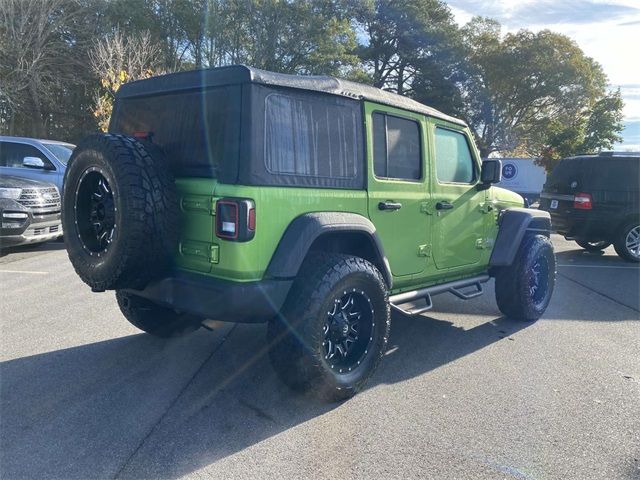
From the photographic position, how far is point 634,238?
30.5 feet

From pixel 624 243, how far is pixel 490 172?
5854 mm

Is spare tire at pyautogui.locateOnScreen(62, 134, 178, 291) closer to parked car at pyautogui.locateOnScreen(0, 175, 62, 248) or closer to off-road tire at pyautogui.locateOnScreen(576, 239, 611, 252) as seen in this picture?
parked car at pyautogui.locateOnScreen(0, 175, 62, 248)

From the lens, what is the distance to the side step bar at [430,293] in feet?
13.3

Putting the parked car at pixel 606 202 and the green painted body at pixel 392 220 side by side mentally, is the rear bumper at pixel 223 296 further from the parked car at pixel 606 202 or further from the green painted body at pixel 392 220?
the parked car at pixel 606 202

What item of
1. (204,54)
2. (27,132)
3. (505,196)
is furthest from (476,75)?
(505,196)

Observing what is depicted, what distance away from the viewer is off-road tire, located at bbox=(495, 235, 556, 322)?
206 inches

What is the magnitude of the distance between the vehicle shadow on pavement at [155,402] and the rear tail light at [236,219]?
3.84 feet

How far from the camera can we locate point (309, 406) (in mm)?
3410

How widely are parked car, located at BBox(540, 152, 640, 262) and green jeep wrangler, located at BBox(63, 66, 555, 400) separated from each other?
6388 millimetres

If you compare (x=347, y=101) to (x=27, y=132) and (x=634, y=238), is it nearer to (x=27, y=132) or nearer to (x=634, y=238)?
(x=634, y=238)

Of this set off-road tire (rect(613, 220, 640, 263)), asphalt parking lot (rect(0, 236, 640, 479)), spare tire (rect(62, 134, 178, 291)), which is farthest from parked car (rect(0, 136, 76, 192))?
off-road tire (rect(613, 220, 640, 263))

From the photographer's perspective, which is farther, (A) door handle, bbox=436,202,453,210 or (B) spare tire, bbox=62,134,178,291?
(A) door handle, bbox=436,202,453,210

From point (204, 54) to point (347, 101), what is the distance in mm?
26196

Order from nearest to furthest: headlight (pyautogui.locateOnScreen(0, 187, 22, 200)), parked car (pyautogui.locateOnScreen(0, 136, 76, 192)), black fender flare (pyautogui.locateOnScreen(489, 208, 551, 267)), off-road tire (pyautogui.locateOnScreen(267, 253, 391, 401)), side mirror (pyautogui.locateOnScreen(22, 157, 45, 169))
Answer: off-road tire (pyautogui.locateOnScreen(267, 253, 391, 401)), black fender flare (pyautogui.locateOnScreen(489, 208, 551, 267)), headlight (pyautogui.locateOnScreen(0, 187, 22, 200)), side mirror (pyautogui.locateOnScreen(22, 157, 45, 169)), parked car (pyautogui.locateOnScreen(0, 136, 76, 192))
